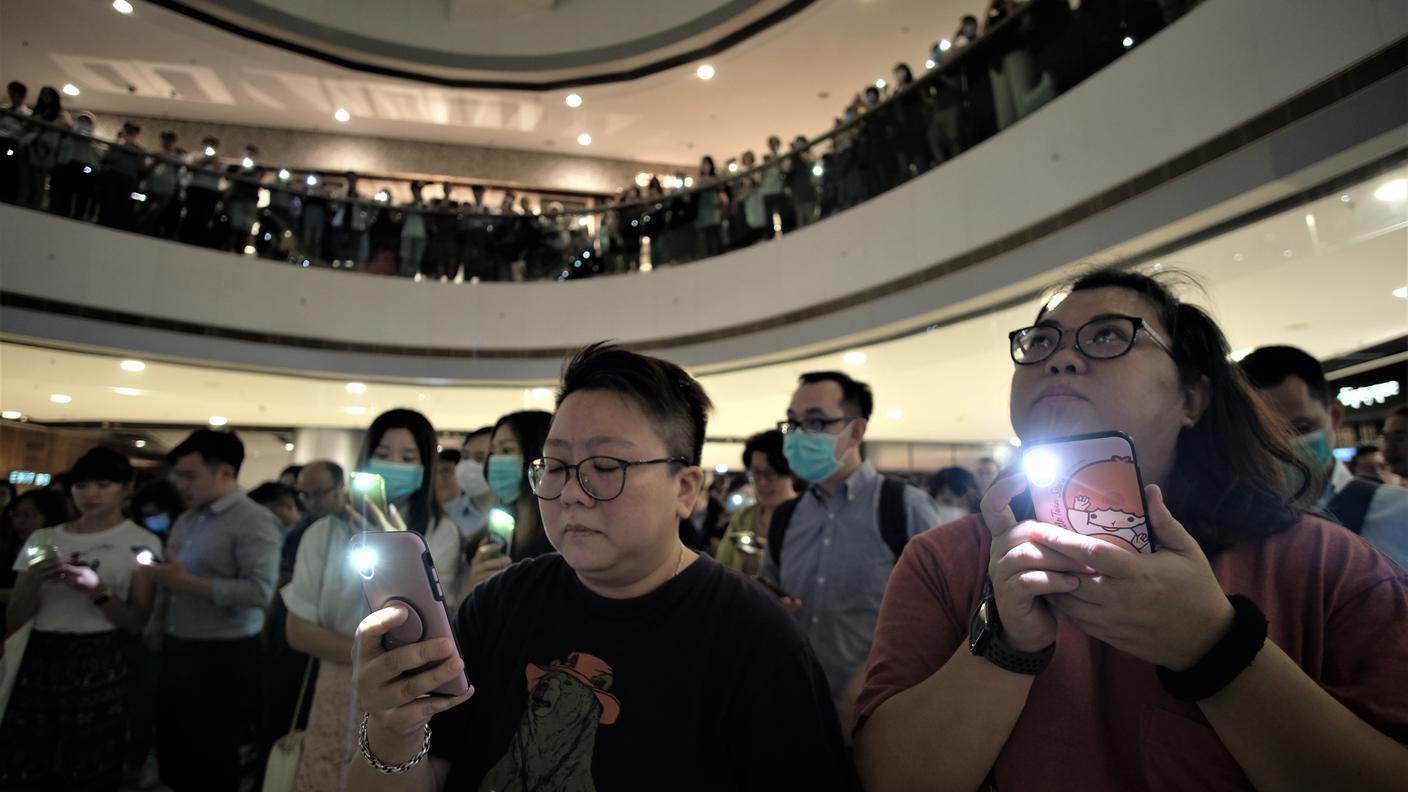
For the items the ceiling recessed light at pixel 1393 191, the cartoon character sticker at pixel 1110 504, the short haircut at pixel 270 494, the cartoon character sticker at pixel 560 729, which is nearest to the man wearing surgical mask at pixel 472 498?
the short haircut at pixel 270 494

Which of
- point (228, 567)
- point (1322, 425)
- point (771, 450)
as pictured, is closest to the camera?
point (1322, 425)

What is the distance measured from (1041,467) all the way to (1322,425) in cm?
208

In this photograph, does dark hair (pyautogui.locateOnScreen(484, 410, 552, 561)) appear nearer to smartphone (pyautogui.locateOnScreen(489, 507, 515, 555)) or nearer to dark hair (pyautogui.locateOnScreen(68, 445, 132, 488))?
smartphone (pyautogui.locateOnScreen(489, 507, 515, 555))

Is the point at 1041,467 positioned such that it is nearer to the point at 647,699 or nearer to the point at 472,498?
the point at 647,699

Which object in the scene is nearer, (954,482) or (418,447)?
(418,447)

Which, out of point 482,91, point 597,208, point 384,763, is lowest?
point 384,763

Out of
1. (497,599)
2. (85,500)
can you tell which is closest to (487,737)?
(497,599)

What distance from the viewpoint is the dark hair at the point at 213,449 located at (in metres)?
3.47

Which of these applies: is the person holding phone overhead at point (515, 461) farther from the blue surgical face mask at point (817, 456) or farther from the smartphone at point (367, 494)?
the blue surgical face mask at point (817, 456)

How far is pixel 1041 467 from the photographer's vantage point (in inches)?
32.7

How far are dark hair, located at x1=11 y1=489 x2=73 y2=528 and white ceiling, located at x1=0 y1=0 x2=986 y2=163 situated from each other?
9.15 metres

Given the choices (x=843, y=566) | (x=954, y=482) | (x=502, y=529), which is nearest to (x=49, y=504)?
(x=502, y=529)

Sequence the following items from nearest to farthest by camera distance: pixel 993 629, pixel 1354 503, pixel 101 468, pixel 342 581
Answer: pixel 993 629 < pixel 1354 503 < pixel 342 581 < pixel 101 468

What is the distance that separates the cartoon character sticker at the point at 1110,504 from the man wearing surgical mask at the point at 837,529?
5.31ft
